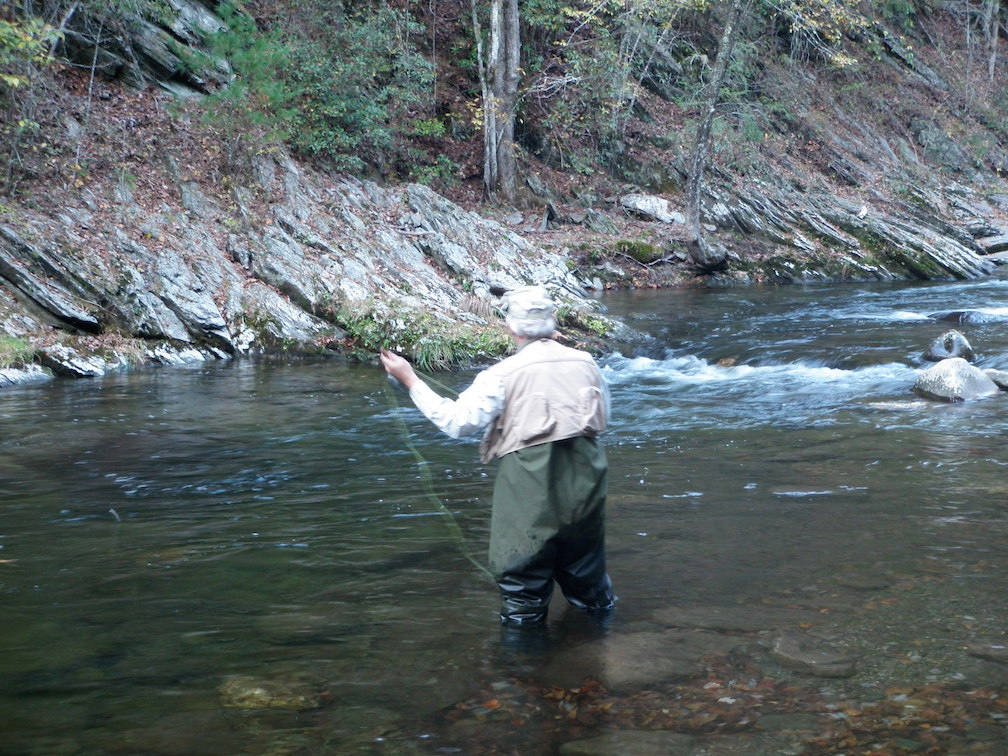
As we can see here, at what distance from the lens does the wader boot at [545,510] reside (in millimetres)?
4543

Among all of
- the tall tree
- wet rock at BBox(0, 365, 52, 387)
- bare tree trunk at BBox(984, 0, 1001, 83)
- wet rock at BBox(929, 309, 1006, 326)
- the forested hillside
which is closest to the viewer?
wet rock at BBox(0, 365, 52, 387)

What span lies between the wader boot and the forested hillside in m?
11.7

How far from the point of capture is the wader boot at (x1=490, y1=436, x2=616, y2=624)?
14.9 ft

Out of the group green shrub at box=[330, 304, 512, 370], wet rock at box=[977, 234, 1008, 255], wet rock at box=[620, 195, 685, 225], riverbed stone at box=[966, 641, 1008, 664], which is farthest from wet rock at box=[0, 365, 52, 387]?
wet rock at box=[977, 234, 1008, 255]

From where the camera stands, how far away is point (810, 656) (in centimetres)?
459

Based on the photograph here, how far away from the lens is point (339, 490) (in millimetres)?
8117

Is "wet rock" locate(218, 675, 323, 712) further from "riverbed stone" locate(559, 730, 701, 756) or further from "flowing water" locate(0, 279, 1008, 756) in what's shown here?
"riverbed stone" locate(559, 730, 701, 756)

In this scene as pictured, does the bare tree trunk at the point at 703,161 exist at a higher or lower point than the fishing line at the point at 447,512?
higher

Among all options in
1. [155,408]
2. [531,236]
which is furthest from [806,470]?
[531,236]

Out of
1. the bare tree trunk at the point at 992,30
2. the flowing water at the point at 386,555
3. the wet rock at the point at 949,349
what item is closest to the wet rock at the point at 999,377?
the flowing water at the point at 386,555

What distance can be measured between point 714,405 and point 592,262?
41.2 ft

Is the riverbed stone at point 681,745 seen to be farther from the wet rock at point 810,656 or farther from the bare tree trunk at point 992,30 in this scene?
the bare tree trunk at point 992,30

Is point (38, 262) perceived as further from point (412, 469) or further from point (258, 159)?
point (412, 469)

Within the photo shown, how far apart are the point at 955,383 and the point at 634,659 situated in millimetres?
8372
